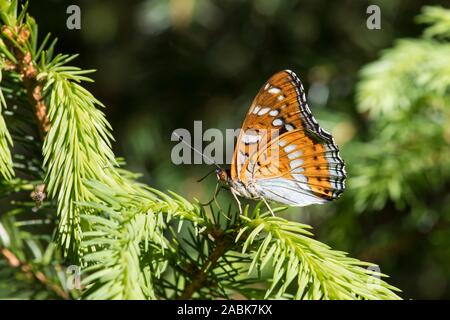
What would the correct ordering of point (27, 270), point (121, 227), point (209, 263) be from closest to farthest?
point (121, 227) → point (209, 263) → point (27, 270)

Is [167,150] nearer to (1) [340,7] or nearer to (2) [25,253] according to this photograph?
(1) [340,7]

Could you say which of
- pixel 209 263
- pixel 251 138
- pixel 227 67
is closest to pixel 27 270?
pixel 209 263

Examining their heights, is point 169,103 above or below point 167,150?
above

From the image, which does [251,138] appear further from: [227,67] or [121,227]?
[227,67]

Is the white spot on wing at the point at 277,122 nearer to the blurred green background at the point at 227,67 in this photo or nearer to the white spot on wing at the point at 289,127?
the white spot on wing at the point at 289,127

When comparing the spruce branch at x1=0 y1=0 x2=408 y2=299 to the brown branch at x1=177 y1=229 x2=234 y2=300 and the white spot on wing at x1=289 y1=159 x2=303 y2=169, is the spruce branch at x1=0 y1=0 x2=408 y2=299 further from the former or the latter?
the white spot on wing at x1=289 y1=159 x2=303 y2=169
